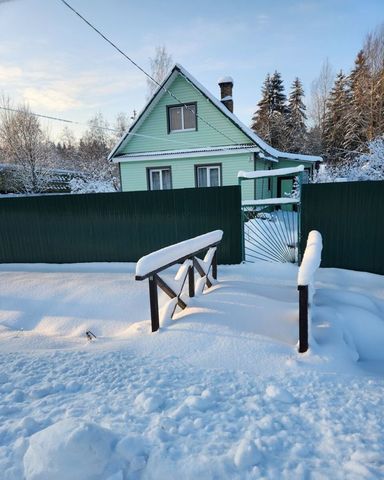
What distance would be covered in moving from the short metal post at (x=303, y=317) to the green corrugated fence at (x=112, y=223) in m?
3.51

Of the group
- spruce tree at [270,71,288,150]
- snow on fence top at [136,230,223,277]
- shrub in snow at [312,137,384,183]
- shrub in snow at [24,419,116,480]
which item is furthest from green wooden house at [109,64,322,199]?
spruce tree at [270,71,288,150]

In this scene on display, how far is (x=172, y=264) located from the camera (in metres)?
3.92

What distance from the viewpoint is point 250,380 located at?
101 inches

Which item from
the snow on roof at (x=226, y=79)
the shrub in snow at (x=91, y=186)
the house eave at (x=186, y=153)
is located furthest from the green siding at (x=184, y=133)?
the shrub in snow at (x=91, y=186)

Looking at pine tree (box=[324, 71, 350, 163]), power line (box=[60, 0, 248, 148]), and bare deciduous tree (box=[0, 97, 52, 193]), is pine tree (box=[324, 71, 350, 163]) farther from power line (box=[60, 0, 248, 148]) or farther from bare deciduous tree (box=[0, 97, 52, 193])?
bare deciduous tree (box=[0, 97, 52, 193])

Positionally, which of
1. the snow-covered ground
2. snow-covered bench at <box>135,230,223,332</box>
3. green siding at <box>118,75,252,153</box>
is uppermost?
green siding at <box>118,75,252,153</box>

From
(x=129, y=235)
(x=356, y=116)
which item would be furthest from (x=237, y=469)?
(x=356, y=116)

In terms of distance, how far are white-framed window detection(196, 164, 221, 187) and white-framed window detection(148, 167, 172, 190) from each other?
1.40 meters

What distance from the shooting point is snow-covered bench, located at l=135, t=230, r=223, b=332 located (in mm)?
3449

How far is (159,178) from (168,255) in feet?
34.8

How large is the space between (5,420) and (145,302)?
298 cm

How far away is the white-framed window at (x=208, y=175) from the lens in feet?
42.2

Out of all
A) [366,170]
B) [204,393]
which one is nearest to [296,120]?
[366,170]

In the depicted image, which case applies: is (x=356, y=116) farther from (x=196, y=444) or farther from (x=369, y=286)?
(x=196, y=444)
